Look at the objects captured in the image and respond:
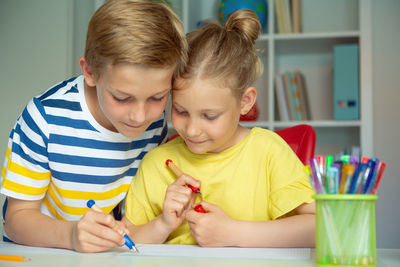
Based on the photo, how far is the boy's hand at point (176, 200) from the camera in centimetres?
107

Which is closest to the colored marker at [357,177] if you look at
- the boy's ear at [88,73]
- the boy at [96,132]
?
the boy at [96,132]

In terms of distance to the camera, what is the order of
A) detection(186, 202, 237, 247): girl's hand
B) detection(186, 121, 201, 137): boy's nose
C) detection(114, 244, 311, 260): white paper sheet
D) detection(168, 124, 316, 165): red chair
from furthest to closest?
detection(168, 124, 316, 165): red chair, detection(186, 121, 201, 137): boy's nose, detection(186, 202, 237, 247): girl's hand, detection(114, 244, 311, 260): white paper sheet

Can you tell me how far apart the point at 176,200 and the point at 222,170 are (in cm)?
19

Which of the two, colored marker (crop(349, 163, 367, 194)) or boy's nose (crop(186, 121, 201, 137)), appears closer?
colored marker (crop(349, 163, 367, 194))

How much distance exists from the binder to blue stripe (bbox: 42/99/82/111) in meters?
1.93

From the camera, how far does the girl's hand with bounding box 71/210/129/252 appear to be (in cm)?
89

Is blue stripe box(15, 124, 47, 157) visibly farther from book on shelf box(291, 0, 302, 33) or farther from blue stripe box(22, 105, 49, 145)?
book on shelf box(291, 0, 302, 33)

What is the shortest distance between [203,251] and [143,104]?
34 centimetres

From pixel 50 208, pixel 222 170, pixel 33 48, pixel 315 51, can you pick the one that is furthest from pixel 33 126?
pixel 315 51

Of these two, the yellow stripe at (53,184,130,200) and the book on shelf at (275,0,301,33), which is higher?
the book on shelf at (275,0,301,33)

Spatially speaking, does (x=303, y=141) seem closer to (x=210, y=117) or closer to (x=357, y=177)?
(x=210, y=117)

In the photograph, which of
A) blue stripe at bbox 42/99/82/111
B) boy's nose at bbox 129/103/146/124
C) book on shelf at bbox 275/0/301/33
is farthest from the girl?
book on shelf at bbox 275/0/301/33

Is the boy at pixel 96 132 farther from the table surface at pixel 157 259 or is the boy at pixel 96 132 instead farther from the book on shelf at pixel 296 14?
the book on shelf at pixel 296 14

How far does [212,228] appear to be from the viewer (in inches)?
39.2
